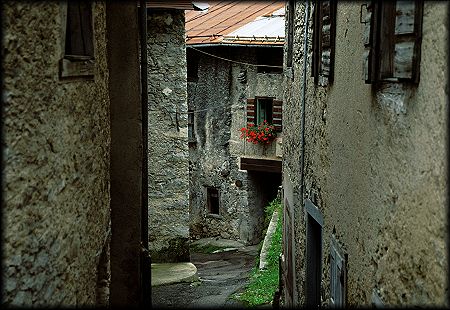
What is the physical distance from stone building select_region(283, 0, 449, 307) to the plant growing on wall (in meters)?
10.5

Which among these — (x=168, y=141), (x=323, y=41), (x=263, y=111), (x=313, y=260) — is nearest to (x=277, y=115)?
(x=263, y=111)

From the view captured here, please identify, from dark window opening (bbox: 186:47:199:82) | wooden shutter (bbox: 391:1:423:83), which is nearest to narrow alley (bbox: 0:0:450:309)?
wooden shutter (bbox: 391:1:423:83)

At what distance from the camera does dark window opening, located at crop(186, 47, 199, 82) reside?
1927 centimetres

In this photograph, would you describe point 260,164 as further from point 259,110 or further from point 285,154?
point 285,154

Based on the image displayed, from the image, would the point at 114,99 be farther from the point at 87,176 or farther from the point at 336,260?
the point at 336,260

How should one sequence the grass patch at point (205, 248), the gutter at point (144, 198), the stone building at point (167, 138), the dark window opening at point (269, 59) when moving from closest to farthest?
the gutter at point (144, 198)
the stone building at point (167, 138)
the dark window opening at point (269, 59)
the grass patch at point (205, 248)

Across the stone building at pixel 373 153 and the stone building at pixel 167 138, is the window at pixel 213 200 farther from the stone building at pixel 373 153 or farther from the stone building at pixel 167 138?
the stone building at pixel 373 153

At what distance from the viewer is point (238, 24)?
18703mm

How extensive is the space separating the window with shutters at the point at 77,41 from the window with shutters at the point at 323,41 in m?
2.06

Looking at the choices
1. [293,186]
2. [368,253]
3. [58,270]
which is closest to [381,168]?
[368,253]

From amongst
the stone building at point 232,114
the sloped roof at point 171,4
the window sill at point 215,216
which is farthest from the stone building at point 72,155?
the window sill at point 215,216

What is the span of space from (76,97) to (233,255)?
1379 centimetres

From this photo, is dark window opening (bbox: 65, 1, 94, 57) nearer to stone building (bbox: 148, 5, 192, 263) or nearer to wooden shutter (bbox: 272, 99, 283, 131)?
stone building (bbox: 148, 5, 192, 263)

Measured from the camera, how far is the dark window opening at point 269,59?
58.5 ft
